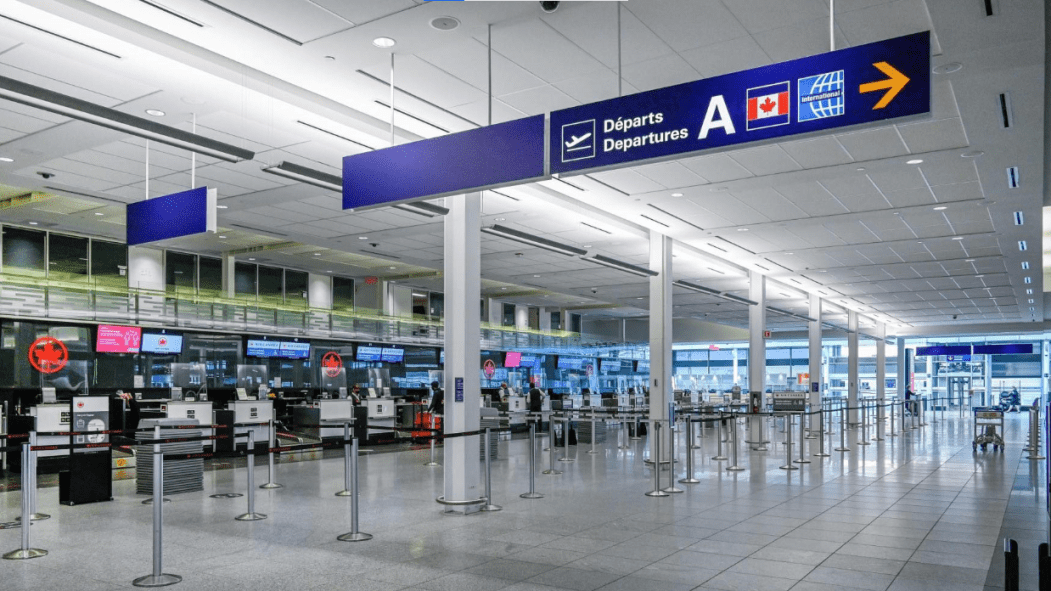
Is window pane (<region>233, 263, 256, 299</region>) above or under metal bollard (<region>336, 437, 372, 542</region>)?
above

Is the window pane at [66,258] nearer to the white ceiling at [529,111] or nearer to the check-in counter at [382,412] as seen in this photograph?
the white ceiling at [529,111]

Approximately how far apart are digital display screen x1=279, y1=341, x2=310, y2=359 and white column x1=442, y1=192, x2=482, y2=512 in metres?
15.0

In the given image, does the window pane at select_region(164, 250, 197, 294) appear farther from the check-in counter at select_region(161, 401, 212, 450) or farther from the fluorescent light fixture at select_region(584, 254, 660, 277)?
the fluorescent light fixture at select_region(584, 254, 660, 277)

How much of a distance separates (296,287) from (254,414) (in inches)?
270

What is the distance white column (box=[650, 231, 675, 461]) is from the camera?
608 inches

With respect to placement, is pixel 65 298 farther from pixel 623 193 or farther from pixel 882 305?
pixel 882 305

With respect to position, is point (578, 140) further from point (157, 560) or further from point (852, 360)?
point (852, 360)

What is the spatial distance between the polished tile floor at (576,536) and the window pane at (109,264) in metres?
10.3

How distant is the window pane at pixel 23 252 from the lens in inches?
734

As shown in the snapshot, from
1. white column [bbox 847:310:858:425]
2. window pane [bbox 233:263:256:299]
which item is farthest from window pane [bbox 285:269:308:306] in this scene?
white column [bbox 847:310:858:425]

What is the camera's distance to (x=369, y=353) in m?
26.5

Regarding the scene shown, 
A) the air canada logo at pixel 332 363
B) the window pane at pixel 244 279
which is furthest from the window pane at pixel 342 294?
the window pane at pixel 244 279

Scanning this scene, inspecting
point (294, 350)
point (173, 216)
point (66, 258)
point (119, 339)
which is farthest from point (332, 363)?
point (173, 216)

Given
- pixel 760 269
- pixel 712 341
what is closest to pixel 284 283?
pixel 760 269
